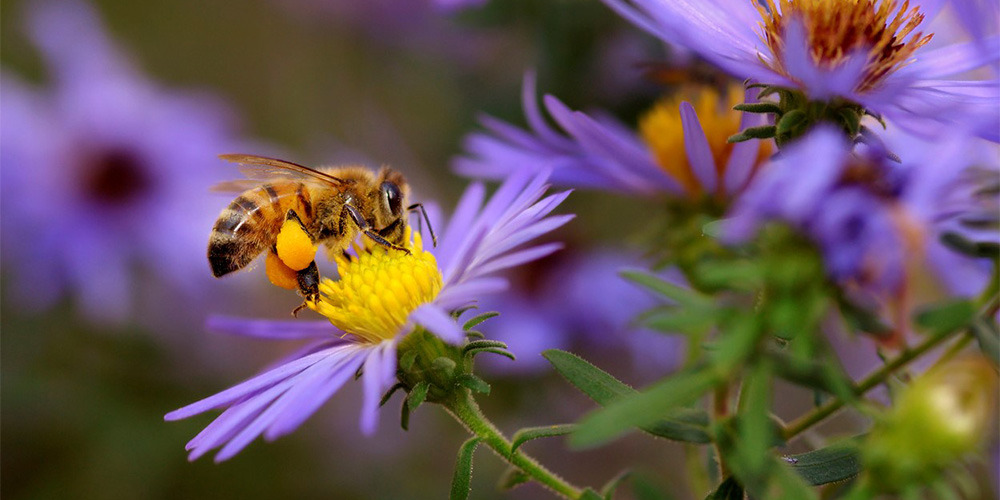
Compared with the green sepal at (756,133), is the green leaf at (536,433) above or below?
below

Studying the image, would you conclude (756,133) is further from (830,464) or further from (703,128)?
(703,128)

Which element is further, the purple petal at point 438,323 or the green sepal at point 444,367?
the green sepal at point 444,367

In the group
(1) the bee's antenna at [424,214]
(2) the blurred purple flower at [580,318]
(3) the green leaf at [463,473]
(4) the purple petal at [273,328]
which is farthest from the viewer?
(2) the blurred purple flower at [580,318]

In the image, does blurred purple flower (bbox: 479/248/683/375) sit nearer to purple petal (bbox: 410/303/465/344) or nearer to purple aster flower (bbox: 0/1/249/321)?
purple aster flower (bbox: 0/1/249/321)

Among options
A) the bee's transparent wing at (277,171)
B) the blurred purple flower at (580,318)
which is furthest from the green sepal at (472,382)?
the blurred purple flower at (580,318)

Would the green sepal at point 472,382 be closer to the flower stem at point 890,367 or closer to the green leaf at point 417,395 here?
the green leaf at point 417,395

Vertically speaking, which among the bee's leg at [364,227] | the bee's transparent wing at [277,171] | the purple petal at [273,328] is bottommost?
the purple petal at [273,328]

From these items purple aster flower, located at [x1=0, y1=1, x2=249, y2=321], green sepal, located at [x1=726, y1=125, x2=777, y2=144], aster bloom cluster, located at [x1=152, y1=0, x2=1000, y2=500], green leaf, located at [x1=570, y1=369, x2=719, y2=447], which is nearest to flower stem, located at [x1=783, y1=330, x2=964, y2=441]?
aster bloom cluster, located at [x1=152, y1=0, x2=1000, y2=500]

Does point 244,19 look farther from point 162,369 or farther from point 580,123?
point 580,123
